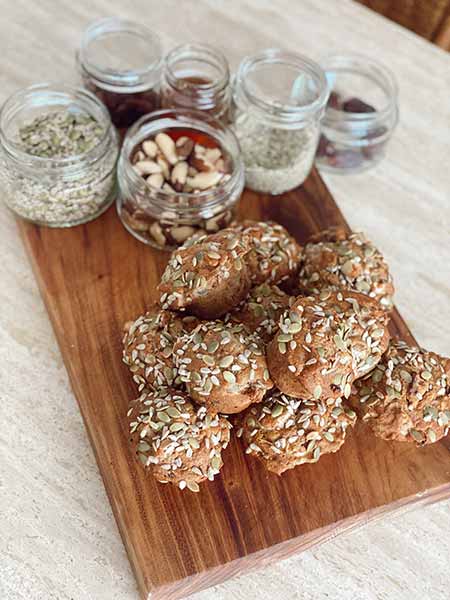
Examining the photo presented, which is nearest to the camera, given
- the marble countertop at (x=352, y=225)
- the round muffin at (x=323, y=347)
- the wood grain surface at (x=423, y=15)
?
the round muffin at (x=323, y=347)

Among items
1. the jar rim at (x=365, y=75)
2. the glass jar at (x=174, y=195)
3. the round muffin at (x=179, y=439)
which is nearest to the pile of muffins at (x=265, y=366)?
the round muffin at (x=179, y=439)

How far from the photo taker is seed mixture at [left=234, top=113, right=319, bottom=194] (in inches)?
89.8

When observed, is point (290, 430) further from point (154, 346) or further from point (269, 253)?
point (269, 253)

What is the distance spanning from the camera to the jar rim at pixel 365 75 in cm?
244

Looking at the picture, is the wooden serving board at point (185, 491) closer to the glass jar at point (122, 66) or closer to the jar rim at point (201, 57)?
the glass jar at point (122, 66)

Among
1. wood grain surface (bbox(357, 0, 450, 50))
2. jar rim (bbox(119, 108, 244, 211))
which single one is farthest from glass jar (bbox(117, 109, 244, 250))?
wood grain surface (bbox(357, 0, 450, 50))

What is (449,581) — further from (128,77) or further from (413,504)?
(128,77)

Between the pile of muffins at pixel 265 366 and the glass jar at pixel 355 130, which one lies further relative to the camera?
the glass jar at pixel 355 130

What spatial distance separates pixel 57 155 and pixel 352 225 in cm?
93

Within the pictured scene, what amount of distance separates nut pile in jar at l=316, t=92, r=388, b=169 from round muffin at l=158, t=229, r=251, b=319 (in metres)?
0.79

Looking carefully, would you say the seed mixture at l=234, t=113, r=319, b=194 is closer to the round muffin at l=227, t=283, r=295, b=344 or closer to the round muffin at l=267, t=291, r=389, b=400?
the round muffin at l=227, t=283, r=295, b=344

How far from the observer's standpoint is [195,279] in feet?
5.81

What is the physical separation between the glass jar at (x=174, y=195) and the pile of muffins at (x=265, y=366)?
0.59 feet

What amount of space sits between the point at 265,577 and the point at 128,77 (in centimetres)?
147
